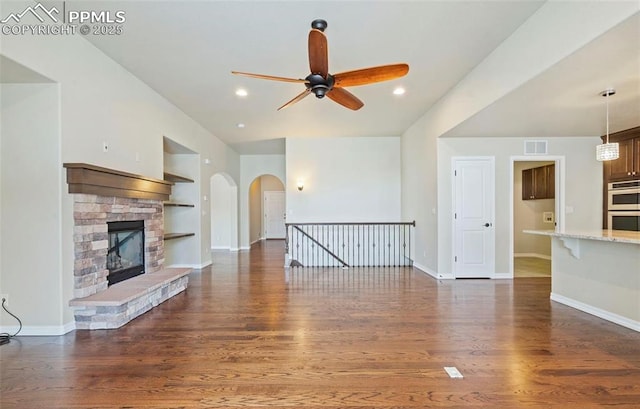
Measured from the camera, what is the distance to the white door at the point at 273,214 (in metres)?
13.4

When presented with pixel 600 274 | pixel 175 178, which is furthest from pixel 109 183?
pixel 600 274

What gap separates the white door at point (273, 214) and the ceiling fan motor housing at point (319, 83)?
1059 cm

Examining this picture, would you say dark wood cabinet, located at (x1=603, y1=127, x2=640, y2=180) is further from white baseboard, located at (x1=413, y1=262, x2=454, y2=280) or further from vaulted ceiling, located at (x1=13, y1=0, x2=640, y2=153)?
white baseboard, located at (x1=413, y1=262, x2=454, y2=280)

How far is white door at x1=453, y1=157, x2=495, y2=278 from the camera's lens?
5.56 m

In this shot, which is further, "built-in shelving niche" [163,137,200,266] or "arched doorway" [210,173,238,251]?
"arched doorway" [210,173,238,251]

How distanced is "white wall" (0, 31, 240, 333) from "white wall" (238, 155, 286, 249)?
505 cm

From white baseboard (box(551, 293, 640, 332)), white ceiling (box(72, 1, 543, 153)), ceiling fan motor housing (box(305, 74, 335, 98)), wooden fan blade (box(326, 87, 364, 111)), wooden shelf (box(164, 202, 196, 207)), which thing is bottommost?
white baseboard (box(551, 293, 640, 332))

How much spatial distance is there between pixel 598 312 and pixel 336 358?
10.3 ft

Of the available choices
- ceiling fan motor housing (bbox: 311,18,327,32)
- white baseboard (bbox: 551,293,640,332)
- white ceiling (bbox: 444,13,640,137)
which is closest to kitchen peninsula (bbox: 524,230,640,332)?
white baseboard (bbox: 551,293,640,332)

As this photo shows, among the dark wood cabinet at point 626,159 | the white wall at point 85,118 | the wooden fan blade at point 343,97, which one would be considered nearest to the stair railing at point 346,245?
the white wall at point 85,118

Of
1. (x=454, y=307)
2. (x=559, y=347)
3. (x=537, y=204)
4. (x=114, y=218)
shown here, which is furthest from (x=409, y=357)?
(x=537, y=204)

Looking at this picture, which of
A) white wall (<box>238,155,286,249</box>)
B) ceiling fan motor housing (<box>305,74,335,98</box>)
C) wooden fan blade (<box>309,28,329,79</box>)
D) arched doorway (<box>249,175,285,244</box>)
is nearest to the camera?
wooden fan blade (<box>309,28,329,79</box>)

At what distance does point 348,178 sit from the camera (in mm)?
7910

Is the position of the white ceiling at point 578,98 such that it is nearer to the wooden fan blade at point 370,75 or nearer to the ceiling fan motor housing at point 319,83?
the wooden fan blade at point 370,75
